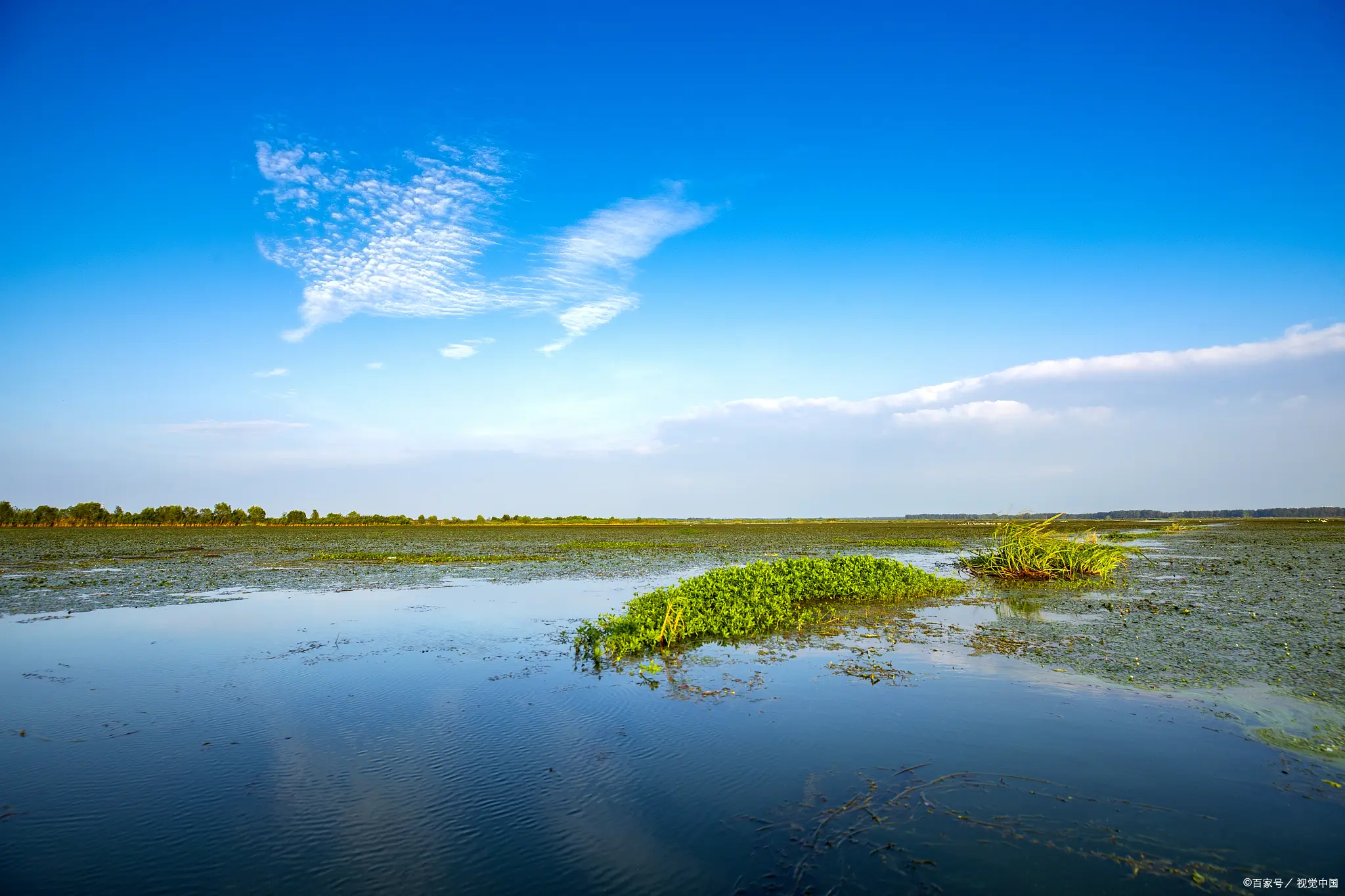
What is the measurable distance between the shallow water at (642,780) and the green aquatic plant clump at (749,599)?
154 cm

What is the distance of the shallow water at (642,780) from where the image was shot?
4.99 meters

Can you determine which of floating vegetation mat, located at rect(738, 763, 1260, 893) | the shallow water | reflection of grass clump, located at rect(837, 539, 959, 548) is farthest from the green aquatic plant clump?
reflection of grass clump, located at rect(837, 539, 959, 548)

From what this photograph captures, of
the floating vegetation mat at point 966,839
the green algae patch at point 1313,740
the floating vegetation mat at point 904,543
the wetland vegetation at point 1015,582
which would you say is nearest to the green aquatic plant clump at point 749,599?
the wetland vegetation at point 1015,582

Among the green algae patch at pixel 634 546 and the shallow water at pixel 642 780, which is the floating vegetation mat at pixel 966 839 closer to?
the shallow water at pixel 642 780

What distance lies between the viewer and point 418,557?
3462 centimetres

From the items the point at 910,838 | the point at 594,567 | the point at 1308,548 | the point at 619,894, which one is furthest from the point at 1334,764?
the point at 1308,548

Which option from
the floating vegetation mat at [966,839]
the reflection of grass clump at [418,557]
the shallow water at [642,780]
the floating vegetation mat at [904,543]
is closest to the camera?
the floating vegetation mat at [966,839]

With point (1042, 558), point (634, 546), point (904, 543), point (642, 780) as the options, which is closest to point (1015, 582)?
point (1042, 558)

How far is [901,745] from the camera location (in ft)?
24.6

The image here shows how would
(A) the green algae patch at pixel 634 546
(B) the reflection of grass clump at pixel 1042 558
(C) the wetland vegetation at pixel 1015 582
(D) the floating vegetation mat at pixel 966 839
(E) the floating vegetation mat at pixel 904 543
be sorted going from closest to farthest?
(D) the floating vegetation mat at pixel 966 839, (C) the wetland vegetation at pixel 1015 582, (B) the reflection of grass clump at pixel 1042 558, (A) the green algae patch at pixel 634 546, (E) the floating vegetation mat at pixel 904 543

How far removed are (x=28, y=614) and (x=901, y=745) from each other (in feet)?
67.1

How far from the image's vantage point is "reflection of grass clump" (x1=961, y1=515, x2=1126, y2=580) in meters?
→ 22.5

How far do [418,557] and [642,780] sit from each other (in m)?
30.8

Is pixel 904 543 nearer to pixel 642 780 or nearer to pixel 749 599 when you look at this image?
pixel 749 599
